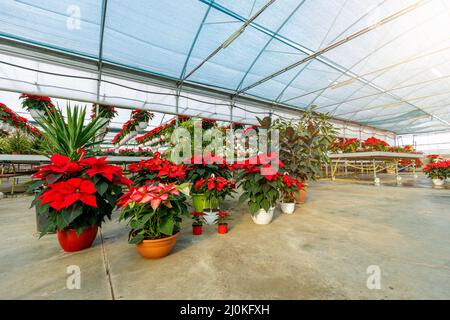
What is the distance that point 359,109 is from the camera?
28.7ft

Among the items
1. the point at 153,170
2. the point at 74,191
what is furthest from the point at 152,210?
the point at 153,170

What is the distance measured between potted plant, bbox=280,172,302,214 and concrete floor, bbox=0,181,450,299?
372 millimetres

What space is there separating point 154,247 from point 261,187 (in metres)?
1.06

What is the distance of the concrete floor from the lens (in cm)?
85

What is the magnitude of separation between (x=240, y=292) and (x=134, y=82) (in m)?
6.05

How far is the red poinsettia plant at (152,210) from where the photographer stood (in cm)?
111

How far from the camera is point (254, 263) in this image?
109 cm

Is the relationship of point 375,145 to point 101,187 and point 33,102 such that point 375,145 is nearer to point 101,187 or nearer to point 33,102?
point 101,187

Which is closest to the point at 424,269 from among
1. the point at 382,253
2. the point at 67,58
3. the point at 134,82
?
the point at 382,253

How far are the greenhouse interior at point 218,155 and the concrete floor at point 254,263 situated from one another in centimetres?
1

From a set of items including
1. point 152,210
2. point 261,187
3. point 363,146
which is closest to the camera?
point 152,210

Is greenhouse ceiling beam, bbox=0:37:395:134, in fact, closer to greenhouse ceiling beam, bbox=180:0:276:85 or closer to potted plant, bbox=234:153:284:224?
greenhouse ceiling beam, bbox=180:0:276:85

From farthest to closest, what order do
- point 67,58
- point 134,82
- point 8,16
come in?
point 134,82, point 67,58, point 8,16

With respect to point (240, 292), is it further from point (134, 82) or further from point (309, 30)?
point (134, 82)
